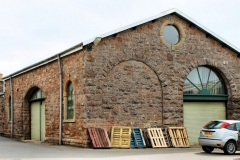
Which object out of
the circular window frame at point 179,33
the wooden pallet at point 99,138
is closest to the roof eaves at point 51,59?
the wooden pallet at point 99,138

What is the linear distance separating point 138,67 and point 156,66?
39.9 inches

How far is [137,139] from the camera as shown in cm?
1916

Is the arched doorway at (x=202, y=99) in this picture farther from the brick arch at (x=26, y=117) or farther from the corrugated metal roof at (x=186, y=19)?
the brick arch at (x=26, y=117)

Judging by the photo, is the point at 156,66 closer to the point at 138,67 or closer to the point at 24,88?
the point at 138,67

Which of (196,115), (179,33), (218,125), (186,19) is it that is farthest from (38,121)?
(218,125)

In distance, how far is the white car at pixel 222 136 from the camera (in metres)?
16.2

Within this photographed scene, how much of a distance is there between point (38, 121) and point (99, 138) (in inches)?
313

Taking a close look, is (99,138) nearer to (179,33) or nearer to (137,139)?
(137,139)

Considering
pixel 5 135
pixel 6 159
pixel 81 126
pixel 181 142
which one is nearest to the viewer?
pixel 6 159

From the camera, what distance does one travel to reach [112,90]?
1911cm

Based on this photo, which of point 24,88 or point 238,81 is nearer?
point 238,81

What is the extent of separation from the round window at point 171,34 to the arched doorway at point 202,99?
6.12 ft

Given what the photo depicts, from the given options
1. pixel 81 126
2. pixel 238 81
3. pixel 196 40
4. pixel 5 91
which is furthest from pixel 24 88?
pixel 238 81

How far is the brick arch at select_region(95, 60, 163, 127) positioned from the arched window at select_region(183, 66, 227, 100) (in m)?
1.96
